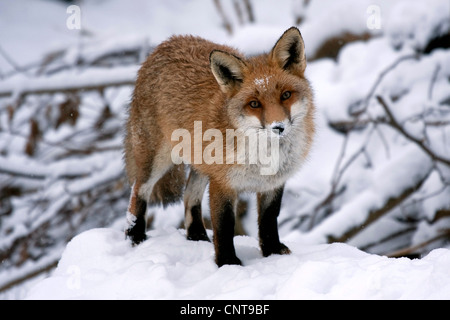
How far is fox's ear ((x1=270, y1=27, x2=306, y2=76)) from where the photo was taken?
9.91ft

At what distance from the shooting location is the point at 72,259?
11.0 ft

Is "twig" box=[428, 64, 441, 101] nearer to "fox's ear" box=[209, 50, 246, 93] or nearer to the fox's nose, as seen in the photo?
"fox's ear" box=[209, 50, 246, 93]

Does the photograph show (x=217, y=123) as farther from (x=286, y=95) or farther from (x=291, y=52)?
(x=291, y=52)

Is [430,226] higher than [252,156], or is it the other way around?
[252,156]

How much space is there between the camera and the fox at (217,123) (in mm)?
2984

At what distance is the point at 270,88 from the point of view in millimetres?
2920

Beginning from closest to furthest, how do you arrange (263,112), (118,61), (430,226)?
(263,112) → (430,226) → (118,61)

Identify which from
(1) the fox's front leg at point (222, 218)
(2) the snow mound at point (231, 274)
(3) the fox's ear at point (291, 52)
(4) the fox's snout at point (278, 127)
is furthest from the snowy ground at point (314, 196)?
(3) the fox's ear at point (291, 52)

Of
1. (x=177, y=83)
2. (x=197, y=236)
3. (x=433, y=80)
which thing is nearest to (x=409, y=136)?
(x=433, y=80)

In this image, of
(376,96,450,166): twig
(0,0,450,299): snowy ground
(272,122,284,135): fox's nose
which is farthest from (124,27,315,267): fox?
(376,96,450,166): twig

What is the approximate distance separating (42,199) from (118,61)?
225 centimetres

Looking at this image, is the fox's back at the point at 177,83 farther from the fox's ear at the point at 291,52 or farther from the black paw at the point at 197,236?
the black paw at the point at 197,236
